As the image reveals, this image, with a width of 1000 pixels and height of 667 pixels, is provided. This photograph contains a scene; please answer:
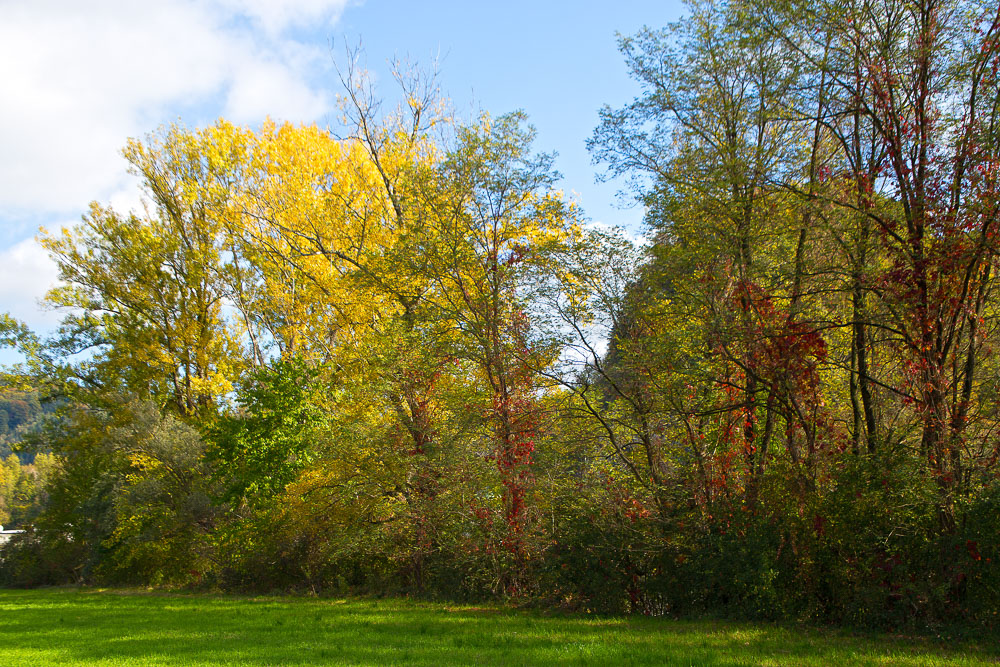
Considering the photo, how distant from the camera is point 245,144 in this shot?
2070 centimetres

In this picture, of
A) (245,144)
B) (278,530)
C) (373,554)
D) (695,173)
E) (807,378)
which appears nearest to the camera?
(807,378)

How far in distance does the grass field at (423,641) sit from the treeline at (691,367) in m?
0.98

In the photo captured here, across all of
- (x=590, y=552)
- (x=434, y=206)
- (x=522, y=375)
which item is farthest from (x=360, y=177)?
(x=590, y=552)

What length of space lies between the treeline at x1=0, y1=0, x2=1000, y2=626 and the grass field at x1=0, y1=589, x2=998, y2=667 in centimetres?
98

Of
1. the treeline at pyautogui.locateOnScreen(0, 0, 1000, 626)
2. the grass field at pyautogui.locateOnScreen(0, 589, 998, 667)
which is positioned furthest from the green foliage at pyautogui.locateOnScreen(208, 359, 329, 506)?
the grass field at pyautogui.locateOnScreen(0, 589, 998, 667)

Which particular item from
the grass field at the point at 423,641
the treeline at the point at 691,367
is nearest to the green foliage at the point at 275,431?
the treeline at the point at 691,367

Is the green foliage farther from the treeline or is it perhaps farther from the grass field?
the grass field

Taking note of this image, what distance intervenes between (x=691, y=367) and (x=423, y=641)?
207 inches

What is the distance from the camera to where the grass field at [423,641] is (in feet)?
22.5

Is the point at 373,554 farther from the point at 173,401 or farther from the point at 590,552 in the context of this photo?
the point at 173,401

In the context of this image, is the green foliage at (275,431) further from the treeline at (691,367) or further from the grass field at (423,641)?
the grass field at (423,641)

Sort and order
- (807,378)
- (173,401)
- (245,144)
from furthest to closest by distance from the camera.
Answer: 1. (173,401)
2. (245,144)
3. (807,378)

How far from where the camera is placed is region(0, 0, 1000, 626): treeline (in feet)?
26.1

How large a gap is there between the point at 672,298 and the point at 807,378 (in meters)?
2.29
